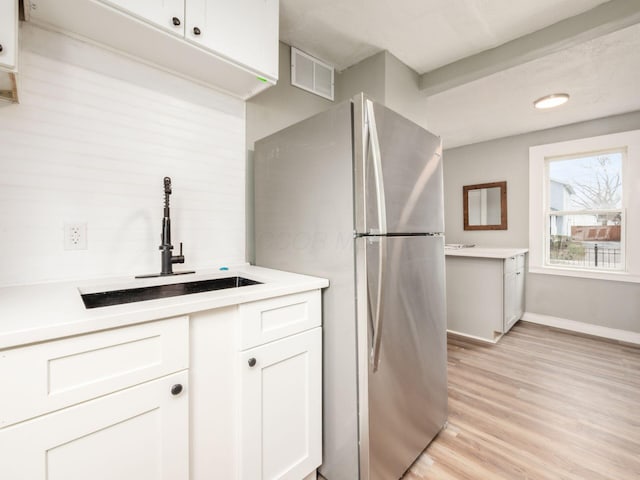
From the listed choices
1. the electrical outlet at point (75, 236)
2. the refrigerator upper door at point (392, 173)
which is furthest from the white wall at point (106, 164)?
the refrigerator upper door at point (392, 173)

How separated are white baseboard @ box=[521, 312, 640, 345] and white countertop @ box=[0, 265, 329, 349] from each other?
360 cm

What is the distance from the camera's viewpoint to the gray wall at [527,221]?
3137 mm

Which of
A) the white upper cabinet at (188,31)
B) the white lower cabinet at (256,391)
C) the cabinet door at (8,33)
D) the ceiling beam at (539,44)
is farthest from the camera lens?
the ceiling beam at (539,44)

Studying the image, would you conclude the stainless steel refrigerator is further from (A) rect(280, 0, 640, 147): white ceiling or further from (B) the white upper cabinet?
(A) rect(280, 0, 640, 147): white ceiling

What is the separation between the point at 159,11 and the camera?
113 cm

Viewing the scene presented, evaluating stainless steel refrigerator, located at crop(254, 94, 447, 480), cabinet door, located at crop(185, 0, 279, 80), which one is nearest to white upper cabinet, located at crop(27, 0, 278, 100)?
cabinet door, located at crop(185, 0, 279, 80)

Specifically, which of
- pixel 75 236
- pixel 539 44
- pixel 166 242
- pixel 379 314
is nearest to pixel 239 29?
pixel 166 242

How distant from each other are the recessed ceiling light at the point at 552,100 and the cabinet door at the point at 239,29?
99.3 inches

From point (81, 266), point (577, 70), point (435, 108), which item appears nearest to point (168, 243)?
point (81, 266)

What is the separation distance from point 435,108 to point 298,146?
2151 mm

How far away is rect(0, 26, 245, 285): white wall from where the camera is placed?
1176 millimetres

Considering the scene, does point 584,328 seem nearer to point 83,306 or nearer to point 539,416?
point 539,416

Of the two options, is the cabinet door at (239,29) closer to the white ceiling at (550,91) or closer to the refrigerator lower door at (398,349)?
the refrigerator lower door at (398,349)

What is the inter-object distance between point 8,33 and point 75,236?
2.37ft
